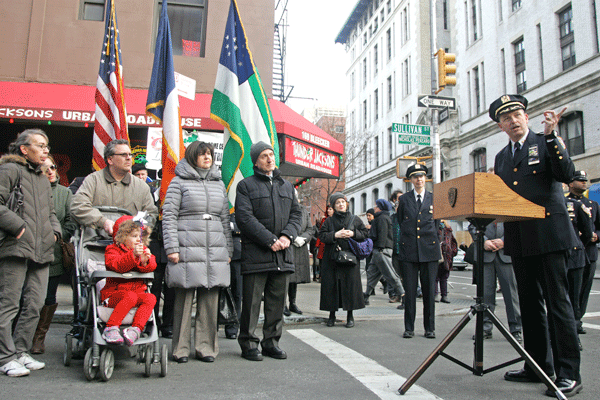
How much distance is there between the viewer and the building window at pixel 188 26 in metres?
11.5

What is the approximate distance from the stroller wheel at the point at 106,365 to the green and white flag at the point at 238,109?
9.63 feet

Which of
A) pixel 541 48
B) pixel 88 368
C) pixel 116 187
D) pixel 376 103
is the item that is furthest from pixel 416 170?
pixel 376 103

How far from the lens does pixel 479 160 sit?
3127 cm

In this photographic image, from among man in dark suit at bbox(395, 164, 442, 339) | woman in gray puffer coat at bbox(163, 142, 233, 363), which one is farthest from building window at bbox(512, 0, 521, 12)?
woman in gray puffer coat at bbox(163, 142, 233, 363)

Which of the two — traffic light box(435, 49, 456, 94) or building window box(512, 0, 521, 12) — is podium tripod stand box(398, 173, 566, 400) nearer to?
traffic light box(435, 49, 456, 94)

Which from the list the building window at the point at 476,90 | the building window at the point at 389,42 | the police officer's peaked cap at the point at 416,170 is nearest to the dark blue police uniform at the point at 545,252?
the police officer's peaked cap at the point at 416,170

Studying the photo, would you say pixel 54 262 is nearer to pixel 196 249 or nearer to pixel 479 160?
pixel 196 249

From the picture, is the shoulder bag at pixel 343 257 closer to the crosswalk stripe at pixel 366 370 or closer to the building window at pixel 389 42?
the crosswalk stripe at pixel 366 370

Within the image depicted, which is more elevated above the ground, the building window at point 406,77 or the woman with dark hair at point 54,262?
the building window at point 406,77

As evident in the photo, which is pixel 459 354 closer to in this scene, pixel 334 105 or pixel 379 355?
pixel 379 355

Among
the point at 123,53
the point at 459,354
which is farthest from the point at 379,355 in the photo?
the point at 123,53

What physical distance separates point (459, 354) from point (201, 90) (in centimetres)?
820

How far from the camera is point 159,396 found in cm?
358

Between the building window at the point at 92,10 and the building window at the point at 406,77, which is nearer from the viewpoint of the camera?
the building window at the point at 92,10
